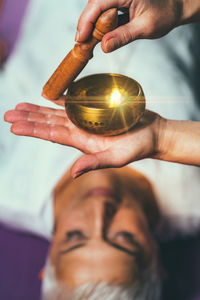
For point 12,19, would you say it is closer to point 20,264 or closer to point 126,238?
point 20,264

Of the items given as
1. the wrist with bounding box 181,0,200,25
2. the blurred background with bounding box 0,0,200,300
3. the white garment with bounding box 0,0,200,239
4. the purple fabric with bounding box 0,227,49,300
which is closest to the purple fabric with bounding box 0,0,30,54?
the white garment with bounding box 0,0,200,239

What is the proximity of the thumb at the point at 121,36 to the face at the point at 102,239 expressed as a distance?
→ 602 mm

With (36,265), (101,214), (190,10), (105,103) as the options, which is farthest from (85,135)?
(36,265)

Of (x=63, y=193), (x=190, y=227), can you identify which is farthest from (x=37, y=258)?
(x=190, y=227)

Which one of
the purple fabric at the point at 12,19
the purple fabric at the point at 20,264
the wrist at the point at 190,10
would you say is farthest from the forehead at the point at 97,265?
the purple fabric at the point at 12,19

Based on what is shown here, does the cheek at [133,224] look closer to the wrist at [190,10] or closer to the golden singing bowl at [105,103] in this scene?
the golden singing bowl at [105,103]

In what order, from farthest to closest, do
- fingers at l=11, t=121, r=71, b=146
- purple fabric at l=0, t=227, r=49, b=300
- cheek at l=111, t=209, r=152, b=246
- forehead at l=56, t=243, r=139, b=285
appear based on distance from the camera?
purple fabric at l=0, t=227, r=49, b=300, cheek at l=111, t=209, r=152, b=246, forehead at l=56, t=243, r=139, b=285, fingers at l=11, t=121, r=71, b=146

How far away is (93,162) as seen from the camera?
2.23ft

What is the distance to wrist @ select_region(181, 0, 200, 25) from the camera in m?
0.92

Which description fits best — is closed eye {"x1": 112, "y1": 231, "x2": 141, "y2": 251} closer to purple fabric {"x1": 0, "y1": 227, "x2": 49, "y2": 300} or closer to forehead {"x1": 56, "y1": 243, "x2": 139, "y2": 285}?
forehead {"x1": 56, "y1": 243, "x2": 139, "y2": 285}

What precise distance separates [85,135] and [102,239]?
43cm

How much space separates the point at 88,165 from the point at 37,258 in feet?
2.61

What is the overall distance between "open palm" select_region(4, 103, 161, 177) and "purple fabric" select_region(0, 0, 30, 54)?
1.32 m

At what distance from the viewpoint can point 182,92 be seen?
55.4 inches
